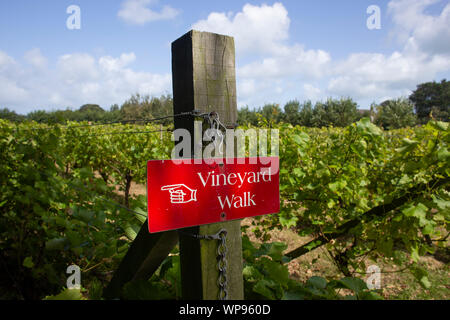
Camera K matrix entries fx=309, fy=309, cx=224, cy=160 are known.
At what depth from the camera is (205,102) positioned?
48.3 inches

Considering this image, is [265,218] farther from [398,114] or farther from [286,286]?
[398,114]

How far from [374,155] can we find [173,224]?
2359 millimetres

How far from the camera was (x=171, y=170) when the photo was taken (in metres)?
1.11

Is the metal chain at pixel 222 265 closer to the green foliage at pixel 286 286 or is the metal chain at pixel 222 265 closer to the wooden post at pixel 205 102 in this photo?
the wooden post at pixel 205 102

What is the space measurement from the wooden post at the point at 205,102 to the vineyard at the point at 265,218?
289mm

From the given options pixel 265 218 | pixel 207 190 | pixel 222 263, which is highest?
pixel 207 190

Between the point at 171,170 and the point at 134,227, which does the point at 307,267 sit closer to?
the point at 134,227

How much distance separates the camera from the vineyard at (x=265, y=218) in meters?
1.71

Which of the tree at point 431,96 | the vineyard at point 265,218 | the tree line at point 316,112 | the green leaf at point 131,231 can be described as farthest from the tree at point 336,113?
the green leaf at point 131,231

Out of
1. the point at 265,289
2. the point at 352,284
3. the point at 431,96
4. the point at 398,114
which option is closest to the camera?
the point at 265,289

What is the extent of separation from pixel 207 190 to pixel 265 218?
2.47 metres

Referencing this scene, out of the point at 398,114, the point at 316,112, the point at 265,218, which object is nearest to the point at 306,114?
the point at 316,112
